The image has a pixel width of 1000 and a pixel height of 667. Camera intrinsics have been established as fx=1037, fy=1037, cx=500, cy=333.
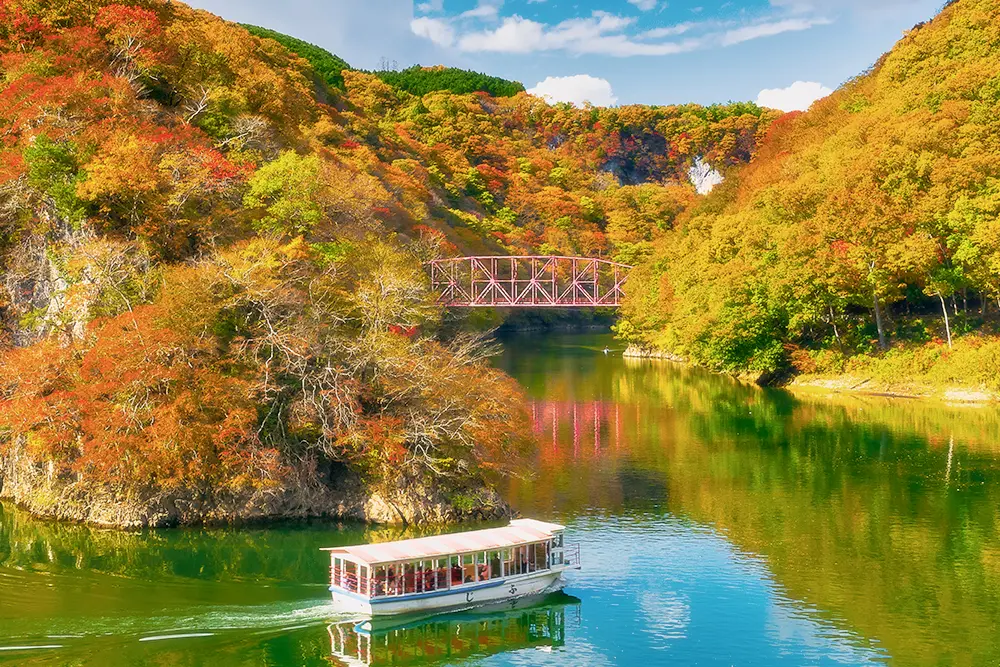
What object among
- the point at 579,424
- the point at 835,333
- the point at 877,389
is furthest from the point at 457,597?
the point at 835,333

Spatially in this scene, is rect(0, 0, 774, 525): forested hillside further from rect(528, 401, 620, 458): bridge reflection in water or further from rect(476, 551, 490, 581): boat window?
rect(528, 401, 620, 458): bridge reflection in water

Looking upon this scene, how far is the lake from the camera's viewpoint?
968 inches

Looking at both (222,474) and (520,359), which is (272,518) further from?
(520,359)

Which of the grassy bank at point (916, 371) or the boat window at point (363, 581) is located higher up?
the grassy bank at point (916, 371)

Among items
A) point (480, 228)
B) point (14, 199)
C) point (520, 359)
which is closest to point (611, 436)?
point (14, 199)

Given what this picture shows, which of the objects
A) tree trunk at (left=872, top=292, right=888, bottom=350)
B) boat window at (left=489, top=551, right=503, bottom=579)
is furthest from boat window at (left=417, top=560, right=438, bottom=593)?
tree trunk at (left=872, top=292, right=888, bottom=350)

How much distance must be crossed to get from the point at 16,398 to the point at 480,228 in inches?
3377

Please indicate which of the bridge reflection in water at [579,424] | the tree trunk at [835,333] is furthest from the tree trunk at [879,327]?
the bridge reflection in water at [579,424]

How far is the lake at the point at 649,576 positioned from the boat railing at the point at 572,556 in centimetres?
51

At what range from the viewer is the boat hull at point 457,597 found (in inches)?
1030

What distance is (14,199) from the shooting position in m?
40.6

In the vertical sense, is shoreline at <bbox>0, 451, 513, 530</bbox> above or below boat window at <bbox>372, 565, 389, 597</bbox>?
above

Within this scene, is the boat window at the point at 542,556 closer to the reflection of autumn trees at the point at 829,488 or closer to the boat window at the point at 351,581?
the boat window at the point at 351,581

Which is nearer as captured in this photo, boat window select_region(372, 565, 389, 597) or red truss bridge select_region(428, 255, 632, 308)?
boat window select_region(372, 565, 389, 597)
